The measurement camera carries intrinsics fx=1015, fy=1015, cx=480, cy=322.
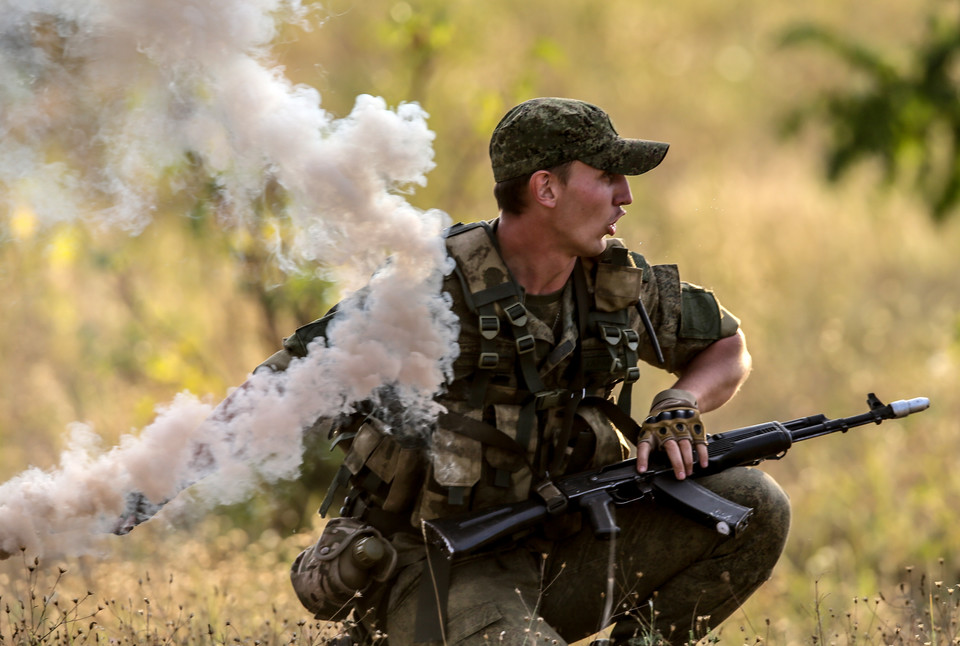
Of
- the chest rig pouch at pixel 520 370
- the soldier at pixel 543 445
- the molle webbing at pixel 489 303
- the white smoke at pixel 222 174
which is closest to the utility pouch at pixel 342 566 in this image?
the soldier at pixel 543 445

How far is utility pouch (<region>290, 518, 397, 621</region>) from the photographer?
354 cm

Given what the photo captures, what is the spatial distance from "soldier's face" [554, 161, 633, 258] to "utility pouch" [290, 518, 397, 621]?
49.8 inches

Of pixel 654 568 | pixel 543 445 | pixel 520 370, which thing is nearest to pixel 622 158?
pixel 520 370

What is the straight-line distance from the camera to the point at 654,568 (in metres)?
3.87

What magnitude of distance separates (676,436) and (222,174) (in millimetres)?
1848

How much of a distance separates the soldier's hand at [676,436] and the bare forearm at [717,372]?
208mm

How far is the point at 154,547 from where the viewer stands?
5938mm

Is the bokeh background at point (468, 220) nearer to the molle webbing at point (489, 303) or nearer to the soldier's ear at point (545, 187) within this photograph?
the molle webbing at point (489, 303)

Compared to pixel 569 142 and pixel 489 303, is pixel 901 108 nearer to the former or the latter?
pixel 569 142

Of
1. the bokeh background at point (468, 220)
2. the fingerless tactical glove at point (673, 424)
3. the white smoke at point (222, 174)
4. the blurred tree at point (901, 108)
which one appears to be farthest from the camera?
the blurred tree at point (901, 108)

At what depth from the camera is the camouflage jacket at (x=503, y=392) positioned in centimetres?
357

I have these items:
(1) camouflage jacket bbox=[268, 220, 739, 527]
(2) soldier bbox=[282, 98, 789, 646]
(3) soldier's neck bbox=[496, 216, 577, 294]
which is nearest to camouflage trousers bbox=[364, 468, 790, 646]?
(2) soldier bbox=[282, 98, 789, 646]

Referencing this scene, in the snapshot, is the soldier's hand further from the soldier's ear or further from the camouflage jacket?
the soldier's ear

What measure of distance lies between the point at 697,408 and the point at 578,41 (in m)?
12.7
